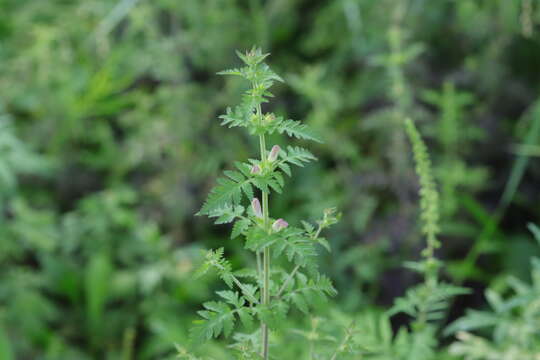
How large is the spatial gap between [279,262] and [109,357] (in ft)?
2.32

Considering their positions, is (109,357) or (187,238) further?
(187,238)

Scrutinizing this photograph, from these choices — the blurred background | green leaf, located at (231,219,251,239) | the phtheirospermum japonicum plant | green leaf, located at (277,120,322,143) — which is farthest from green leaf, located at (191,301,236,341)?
the blurred background

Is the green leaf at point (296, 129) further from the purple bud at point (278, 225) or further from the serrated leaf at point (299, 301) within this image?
the serrated leaf at point (299, 301)

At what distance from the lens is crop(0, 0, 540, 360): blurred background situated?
2.14 metres

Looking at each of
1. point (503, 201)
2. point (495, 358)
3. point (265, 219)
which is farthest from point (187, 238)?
point (265, 219)

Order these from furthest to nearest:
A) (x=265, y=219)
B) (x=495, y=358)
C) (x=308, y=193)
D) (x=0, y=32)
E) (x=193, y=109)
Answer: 1. (x=0, y=32)
2. (x=193, y=109)
3. (x=308, y=193)
4. (x=495, y=358)
5. (x=265, y=219)

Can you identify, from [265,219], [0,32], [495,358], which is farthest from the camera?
[0,32]

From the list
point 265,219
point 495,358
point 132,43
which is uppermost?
point 132,43

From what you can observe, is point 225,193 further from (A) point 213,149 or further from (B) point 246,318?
(A) point 213,149

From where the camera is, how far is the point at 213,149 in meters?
2.47

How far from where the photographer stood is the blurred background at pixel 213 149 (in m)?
2.14

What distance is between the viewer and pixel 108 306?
93.7 inches

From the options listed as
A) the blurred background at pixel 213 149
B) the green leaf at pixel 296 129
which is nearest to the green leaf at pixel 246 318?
the green leaf at pixel 296 129

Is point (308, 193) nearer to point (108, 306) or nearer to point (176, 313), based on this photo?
point (176, 313)
